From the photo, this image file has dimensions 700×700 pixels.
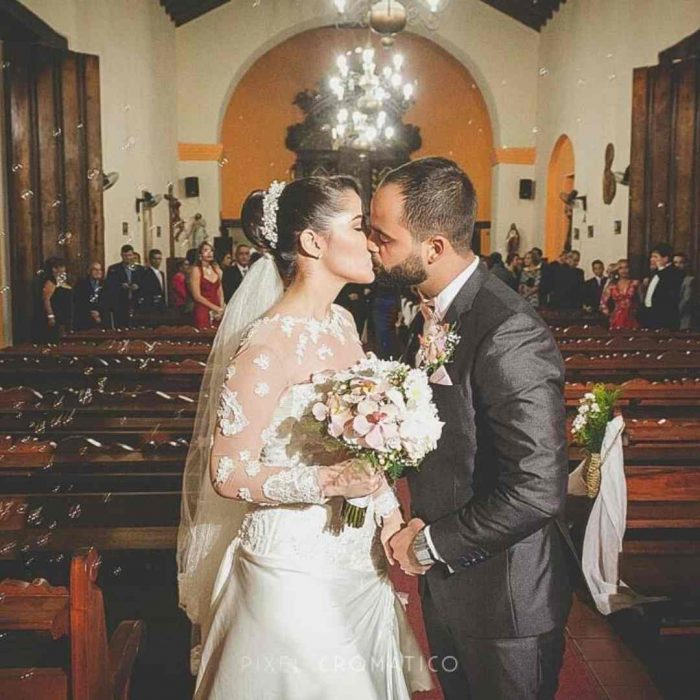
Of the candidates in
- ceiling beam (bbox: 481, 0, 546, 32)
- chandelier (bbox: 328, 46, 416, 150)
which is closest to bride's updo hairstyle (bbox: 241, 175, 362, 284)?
chandelier (bbox: 328, 46, 416, 150)

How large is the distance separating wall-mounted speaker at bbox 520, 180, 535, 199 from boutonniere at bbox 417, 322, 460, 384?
53.8 ft

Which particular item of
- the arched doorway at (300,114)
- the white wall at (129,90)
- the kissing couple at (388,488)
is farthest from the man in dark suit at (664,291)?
the arched doorway at (300,114)

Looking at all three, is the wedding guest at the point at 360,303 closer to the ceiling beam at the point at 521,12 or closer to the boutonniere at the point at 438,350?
the ceiling beam at the point at 521,12

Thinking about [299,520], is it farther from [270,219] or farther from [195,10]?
[195,10]

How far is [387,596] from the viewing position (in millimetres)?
2275

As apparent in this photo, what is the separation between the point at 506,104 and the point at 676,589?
15.7 metres

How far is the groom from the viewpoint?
178 cm

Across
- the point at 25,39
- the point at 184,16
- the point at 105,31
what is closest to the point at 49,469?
the point at 25,39

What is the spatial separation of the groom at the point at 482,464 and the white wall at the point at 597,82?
35.0 feet

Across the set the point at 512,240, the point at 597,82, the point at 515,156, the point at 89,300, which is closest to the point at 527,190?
the point at 515,156

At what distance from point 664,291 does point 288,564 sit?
335 inches

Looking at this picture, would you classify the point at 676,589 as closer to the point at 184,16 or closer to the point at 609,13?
the point at 609,13

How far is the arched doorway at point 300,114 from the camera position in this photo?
18234mm

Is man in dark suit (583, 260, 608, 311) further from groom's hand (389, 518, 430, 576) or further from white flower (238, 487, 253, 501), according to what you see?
white flower (238, 487, 253, 501)
